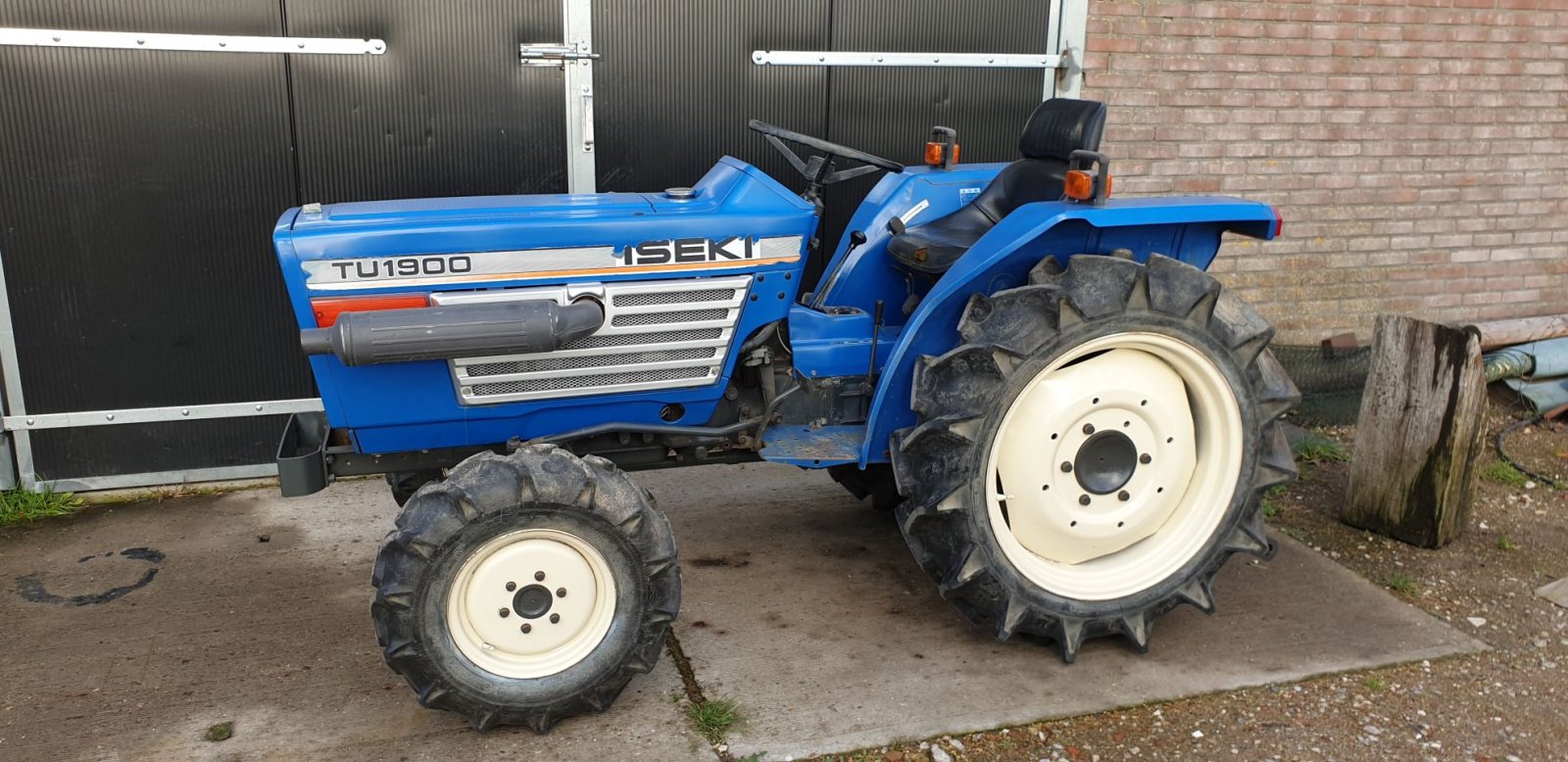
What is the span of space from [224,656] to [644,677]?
1154 mm

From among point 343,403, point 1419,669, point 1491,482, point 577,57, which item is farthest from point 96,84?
point 1491,482

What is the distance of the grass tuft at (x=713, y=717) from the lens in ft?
9.84

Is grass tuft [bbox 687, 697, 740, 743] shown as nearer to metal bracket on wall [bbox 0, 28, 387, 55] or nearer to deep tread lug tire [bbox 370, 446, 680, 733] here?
deep tread lug tire [bbox 370, 446, 680, 733]

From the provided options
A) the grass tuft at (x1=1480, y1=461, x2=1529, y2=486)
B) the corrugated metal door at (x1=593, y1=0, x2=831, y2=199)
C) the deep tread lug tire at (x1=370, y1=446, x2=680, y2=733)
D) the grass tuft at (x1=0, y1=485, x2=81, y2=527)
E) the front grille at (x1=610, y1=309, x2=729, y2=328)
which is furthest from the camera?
the grass tuft at (x1=1480, y1=461, x2=1529, y2=486)

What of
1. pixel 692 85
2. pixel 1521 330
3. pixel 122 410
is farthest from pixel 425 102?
pixel 1521 330

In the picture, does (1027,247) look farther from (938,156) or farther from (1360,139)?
(1360,139)

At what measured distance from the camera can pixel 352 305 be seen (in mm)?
3010

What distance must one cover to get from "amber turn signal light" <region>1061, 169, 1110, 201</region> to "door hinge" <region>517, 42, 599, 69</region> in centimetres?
204

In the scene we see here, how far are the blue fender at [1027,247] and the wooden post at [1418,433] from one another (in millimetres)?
1195

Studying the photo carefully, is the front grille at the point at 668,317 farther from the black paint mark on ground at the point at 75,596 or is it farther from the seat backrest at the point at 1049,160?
the black paint mark on ground at the point at 75,596

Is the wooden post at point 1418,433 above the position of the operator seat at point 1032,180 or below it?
below

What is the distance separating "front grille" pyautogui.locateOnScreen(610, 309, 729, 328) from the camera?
323cm

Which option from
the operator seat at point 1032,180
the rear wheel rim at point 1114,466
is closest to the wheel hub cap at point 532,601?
the rear wheel rim at point 1114,466

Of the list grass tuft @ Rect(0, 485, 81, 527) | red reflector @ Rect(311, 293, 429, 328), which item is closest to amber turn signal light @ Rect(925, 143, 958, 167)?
red reflector @ Rect(311, 293, 429, 328)
